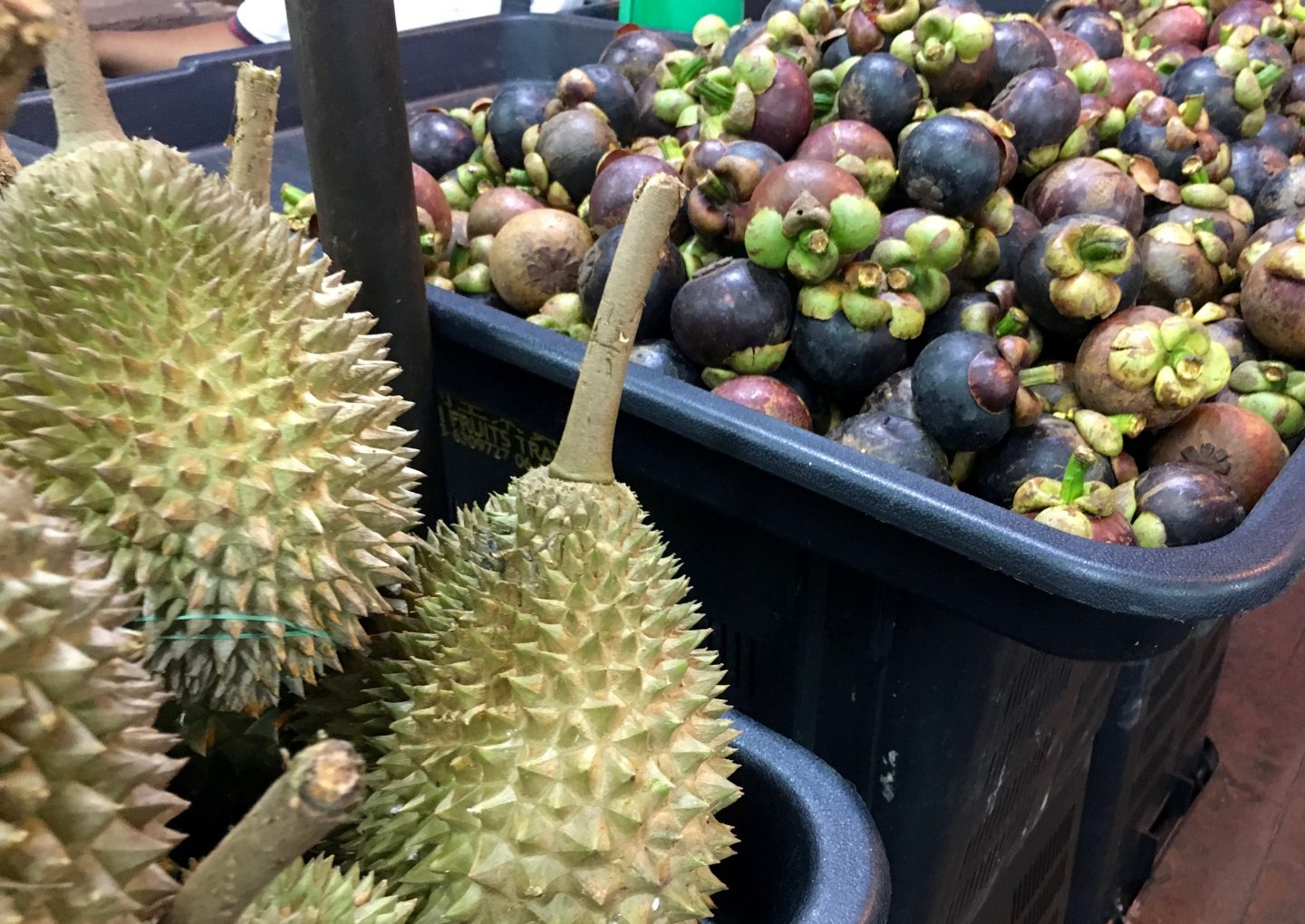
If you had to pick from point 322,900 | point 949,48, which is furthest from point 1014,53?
point 322,900

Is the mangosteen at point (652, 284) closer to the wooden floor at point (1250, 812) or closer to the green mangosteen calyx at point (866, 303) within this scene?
the green mangosteen calyx at point (866, 303)

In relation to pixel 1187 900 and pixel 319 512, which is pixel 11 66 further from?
pixel 1187 900

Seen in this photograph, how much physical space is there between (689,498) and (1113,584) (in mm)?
333

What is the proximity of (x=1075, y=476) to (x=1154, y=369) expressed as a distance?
0.50ft

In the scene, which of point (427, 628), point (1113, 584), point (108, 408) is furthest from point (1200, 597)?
point (108, 408)

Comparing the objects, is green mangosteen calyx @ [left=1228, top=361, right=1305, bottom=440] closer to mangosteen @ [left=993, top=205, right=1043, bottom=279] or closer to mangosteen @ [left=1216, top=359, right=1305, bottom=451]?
mangosteen @ [left=1216, top=359, right=1305, bottom=451]

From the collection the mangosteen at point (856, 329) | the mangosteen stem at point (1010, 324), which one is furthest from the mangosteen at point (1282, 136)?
the mangosteen at point (856, 329)

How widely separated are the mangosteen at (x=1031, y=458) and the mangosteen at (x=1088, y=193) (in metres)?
0.26

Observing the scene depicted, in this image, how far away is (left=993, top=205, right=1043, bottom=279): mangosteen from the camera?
100 cm

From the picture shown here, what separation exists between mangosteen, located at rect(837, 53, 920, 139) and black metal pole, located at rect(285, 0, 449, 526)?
536 millimetres

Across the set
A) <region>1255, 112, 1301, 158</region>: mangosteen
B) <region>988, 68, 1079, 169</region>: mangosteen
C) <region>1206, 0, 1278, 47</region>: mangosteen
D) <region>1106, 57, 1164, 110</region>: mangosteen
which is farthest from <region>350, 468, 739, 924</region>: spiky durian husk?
<region>1206, 0, 1278, 47</region>: mangosteen

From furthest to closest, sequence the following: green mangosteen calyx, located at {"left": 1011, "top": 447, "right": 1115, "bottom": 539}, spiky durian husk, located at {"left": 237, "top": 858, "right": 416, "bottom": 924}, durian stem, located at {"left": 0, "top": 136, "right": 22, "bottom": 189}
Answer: green mangosteen calyx, located at {"left": 1011, "top": 447, "right": 1115, "bottom": 539} → durian stem, located at {"left": 0, "top": 136, "right": 22, "bottom": 189} → spiky durian husk, located at {"left": 237, "top": 858, "right": 416, "bottom": 924}

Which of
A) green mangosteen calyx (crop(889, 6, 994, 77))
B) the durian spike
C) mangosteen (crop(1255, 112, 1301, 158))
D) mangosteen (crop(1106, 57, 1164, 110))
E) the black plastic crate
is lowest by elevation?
the black plastic crate

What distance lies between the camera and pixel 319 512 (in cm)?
49
